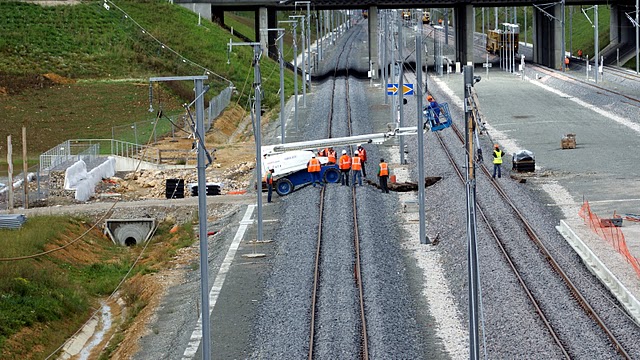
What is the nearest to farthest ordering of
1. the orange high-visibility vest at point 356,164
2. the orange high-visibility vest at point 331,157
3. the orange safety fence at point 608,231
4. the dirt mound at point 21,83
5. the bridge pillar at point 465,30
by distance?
the orange safety fence at point 608,231 < the orange high-visibility vest at point 356,164 < the orange high-visibility vest at point 331,157 < the dirt mound at point 21,83 < the bridge pillar at point 465,30

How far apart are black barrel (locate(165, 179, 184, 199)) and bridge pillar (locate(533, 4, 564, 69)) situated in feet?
176

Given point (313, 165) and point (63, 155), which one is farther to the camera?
point (63, 155)

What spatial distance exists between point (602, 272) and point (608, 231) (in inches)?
230

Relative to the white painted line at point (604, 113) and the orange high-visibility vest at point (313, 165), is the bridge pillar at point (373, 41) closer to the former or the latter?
the white painted line at point (604, 113)

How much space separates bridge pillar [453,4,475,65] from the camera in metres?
98.7

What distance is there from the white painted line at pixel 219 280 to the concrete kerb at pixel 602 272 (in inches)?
373

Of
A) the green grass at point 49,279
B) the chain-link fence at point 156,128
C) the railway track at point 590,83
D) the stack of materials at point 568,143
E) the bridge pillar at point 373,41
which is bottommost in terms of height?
the green grass at point 49,279

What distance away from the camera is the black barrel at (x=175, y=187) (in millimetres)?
47500

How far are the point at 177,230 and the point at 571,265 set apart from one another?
16097mm

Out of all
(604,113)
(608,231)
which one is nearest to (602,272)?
(608,231)

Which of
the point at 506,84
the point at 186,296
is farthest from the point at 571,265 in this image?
the point at 506,84

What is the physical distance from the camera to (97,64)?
86688 mm

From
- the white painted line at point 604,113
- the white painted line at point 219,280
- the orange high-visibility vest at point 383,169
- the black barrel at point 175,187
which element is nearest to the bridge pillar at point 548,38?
the white painted line at point 604,113

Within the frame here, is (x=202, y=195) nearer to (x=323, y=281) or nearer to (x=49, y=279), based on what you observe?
(x=323, y=281)
